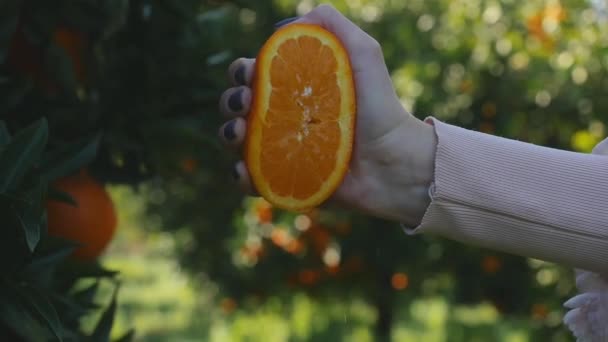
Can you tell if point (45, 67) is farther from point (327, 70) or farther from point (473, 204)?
point (473, 204)

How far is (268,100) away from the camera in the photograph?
1.10 m

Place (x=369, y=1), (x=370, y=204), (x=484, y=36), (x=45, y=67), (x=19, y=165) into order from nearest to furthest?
(x=19, y=165), (x=370, y=204), (x=45, y=67), (x=484, y=36), (x=369, y=1)

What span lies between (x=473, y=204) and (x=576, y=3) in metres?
2.40

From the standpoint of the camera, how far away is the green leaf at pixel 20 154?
103 centimetres

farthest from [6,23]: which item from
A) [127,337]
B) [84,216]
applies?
[127,337]

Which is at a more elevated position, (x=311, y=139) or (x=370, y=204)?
(x=311, y=139)

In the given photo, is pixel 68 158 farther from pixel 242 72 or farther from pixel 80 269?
pixel 242 72

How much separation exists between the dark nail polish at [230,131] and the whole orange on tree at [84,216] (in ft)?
1.17

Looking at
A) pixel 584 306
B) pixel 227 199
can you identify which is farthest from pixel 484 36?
pixel 584 306

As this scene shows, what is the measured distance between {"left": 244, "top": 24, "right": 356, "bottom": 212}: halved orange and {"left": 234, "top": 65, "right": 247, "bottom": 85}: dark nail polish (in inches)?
0.9

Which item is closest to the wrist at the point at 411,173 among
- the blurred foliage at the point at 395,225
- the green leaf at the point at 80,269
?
the green leaf at the point at 80,269

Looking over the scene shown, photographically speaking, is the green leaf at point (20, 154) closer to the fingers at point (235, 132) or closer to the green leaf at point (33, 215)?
the green leaf at point (33, 215)

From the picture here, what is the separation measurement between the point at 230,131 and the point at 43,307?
12.4 inches

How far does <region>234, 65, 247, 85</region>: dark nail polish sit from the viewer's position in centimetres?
112
